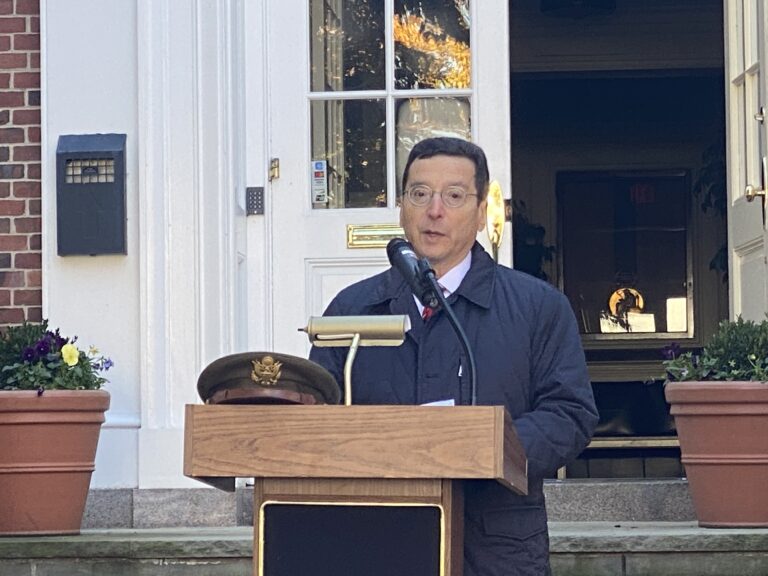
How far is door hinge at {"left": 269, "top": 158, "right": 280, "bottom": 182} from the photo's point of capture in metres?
6.13

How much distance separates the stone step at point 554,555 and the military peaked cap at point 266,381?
7.56ft

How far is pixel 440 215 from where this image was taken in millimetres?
3117

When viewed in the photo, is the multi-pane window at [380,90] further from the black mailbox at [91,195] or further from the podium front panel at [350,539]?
the podium front panel at [350,539]

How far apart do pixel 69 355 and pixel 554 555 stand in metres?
1.76

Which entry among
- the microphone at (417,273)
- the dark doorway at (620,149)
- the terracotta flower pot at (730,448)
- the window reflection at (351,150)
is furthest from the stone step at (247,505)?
the dark doorway at (620,149)

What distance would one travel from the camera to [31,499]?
518 cm

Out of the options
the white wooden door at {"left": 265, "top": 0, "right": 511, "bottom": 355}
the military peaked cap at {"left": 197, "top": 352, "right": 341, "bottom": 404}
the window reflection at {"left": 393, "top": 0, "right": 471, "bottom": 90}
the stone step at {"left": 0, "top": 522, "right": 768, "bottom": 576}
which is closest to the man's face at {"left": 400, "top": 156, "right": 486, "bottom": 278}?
the military peaked cap at {"left": 197, "top": 352, "right": 341, "bottom": 404}

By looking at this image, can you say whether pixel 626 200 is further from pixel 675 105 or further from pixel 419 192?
pixel 419 192

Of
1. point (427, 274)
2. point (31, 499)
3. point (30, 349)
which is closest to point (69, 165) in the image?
point (30, 349)

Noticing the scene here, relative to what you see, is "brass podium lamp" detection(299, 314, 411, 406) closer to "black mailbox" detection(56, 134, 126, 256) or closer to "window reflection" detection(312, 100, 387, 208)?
"black mailbox" detection(56, 134, 126, 256)

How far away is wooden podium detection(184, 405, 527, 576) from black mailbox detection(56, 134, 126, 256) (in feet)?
10.0

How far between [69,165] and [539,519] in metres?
3.21

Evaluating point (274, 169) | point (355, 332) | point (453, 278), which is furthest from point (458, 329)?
point (274, 169)

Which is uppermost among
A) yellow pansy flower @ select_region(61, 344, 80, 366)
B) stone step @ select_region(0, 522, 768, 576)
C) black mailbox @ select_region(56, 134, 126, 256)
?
black mailbox @ select_region(56, 134, 126, 256)
